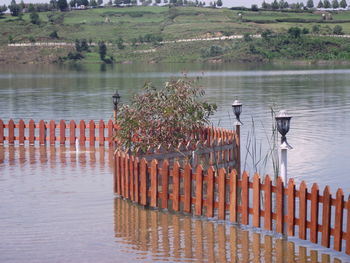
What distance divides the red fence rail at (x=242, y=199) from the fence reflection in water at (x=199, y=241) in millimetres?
237

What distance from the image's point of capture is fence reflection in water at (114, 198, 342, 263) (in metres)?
12.9

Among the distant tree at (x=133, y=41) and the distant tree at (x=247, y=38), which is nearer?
the distant tree at (x=247, y=38)

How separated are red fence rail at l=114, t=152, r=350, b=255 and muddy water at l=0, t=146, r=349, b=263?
0.27 m

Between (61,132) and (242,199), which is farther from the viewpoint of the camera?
(61,132)

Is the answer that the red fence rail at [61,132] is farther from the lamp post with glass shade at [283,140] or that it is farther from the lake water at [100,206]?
the lamp post with glass shade at [283,140]

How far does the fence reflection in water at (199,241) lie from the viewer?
12891 mm

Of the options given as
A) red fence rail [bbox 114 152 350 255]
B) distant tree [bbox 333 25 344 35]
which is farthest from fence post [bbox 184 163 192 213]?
distant tree [bbox 333 25 344 35]

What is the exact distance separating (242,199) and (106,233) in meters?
2.61

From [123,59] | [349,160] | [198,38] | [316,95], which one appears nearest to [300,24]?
[198,38]

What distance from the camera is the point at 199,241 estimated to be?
1380 cm

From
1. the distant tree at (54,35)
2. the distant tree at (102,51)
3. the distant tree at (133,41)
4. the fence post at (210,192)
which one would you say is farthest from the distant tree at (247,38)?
the fence post at (210,192)

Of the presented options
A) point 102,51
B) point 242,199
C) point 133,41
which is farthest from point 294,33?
point 242,199

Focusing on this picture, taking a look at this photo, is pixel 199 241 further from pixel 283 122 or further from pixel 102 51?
pixel 102 51

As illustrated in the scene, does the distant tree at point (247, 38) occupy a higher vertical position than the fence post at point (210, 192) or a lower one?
lower
